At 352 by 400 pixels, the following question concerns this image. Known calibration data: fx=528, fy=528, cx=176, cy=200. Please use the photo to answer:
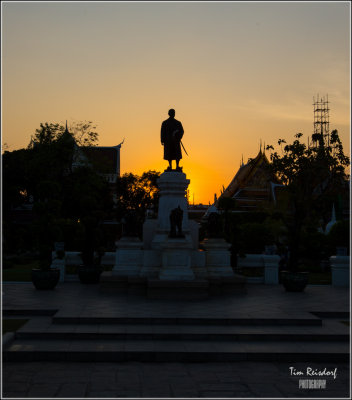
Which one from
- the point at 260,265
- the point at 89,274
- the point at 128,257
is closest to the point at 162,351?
the point at 128,257

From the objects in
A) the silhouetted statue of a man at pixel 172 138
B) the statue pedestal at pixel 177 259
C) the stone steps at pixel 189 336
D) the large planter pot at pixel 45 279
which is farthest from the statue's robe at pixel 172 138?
the stone steps at pixel 189 336

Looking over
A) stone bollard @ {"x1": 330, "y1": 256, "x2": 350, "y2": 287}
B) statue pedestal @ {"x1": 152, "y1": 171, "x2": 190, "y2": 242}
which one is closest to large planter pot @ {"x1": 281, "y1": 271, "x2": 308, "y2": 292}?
stone bollard @ {"x1": 330, "y1": 256, "x2": 350, "y2": 287}

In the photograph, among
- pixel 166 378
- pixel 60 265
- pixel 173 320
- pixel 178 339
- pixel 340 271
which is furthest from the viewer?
pixel 340 271

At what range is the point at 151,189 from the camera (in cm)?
5484

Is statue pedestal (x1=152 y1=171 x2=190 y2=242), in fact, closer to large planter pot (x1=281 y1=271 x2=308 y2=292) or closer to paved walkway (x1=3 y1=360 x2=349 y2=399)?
large planter pot (x1=281 y1=271 x2=308 y2=292)

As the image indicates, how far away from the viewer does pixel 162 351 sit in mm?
10602

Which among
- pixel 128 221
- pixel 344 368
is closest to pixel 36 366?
pixel 344 368

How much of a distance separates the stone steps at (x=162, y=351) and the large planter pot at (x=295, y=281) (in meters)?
7.74

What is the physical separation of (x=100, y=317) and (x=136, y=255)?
6709mm

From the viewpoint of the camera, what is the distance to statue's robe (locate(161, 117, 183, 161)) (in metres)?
21.3

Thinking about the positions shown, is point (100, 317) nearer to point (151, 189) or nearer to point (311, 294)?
point (311, 294)

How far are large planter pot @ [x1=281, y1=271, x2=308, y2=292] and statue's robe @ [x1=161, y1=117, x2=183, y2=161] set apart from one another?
249 inches

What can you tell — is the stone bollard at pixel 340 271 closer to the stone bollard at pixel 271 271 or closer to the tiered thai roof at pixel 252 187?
the stone bollard at pixel 271 271

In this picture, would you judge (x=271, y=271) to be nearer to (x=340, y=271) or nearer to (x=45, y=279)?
(x=340, y=271)
